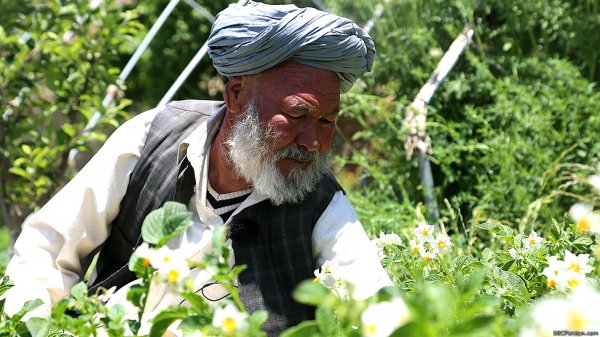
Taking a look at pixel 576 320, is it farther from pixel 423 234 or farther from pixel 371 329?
pixel 423 234

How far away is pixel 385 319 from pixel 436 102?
3.12 metres

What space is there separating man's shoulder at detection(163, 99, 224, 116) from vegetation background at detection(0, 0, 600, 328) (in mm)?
897

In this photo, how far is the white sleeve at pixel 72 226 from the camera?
223 centimetres

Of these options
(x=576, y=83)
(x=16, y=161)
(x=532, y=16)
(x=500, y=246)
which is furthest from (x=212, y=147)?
(x=532, y=16)

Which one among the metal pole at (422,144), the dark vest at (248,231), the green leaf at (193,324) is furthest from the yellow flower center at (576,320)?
the metal pole at (422,144)

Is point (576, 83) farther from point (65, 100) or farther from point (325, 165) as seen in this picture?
point (65, 100)

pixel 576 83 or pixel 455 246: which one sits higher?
pixel 576 83

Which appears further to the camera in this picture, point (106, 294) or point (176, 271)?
point (106, 294)

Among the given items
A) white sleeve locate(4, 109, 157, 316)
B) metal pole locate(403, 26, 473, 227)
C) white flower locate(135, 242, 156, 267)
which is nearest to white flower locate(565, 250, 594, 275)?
white flower locate(135, 242, 156, 267)

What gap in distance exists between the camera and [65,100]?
12.8 feet

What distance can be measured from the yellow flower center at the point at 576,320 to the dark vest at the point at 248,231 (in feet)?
4.59

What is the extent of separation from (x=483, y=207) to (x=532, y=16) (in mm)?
1250

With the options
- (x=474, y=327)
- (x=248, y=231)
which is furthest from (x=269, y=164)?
(x=474, y=327)

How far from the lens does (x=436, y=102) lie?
3984 mm
